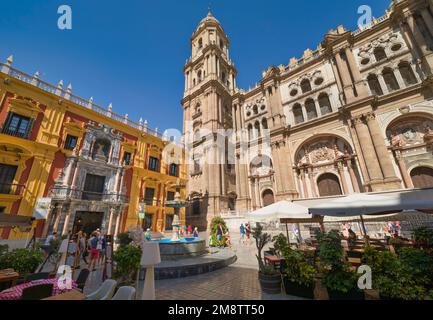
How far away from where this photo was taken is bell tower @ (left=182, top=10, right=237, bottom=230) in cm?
2350

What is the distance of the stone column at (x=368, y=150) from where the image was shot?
49.0 feet

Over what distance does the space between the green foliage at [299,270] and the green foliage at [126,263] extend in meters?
4.01

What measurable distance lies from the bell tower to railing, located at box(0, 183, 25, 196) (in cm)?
1643

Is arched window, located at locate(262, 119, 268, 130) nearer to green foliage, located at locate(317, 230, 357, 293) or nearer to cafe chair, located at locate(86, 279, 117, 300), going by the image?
green foliage, located at locate(317, 230, 357, 293)

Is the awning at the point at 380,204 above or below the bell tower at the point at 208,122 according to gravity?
below

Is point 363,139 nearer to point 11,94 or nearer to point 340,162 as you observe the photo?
point 340,162

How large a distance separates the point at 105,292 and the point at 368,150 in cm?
2006

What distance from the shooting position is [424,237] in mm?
4578

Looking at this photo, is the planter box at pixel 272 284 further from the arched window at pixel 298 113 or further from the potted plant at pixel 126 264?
the arched window at pixel 298 113

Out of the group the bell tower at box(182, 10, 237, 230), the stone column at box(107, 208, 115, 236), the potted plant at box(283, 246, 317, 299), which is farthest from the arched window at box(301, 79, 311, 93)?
the stone column at box(107, 208, 115, 236)

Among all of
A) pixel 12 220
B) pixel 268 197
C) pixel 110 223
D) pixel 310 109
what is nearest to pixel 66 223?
pixel 110 223

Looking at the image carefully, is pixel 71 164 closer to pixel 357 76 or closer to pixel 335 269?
pixel 335 269

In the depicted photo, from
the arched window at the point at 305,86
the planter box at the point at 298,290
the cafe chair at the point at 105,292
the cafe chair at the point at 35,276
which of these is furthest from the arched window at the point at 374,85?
the cafe chair at the point at 35,276

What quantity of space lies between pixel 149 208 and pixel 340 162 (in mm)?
20230
